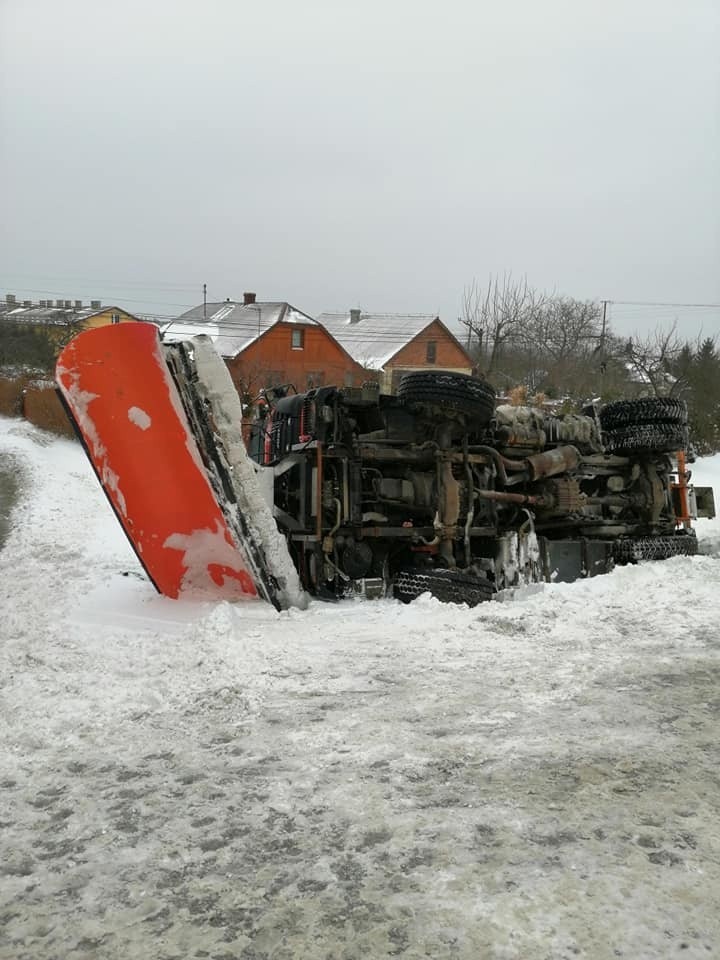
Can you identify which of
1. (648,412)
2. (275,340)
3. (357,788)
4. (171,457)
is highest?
(275,340)

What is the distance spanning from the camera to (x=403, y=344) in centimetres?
4928

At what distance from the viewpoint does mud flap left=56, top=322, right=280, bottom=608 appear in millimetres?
5543

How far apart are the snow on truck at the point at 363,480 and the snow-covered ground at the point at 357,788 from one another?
2.54 ft

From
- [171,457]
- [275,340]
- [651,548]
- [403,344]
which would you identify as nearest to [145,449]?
[171,457]

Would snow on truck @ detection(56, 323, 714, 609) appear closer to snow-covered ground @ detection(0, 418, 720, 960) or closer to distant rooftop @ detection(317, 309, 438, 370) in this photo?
snow-covered ground @ detection(0, 418, 720, 960)

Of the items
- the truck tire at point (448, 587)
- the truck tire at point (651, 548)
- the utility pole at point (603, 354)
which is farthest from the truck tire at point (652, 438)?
the utility pole at point (603, 354)

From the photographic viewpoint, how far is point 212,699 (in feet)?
11.8

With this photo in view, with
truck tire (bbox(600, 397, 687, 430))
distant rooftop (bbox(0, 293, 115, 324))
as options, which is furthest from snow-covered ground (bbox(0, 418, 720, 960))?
distant rooftop (bbox(0, 293, 115, 324))

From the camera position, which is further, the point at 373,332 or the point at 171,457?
the point at 373,332

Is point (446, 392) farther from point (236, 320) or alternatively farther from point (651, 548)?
point (236, 320)

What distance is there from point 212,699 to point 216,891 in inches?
60.8

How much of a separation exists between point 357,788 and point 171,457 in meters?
3.36

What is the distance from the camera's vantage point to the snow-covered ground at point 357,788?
6.36 ft

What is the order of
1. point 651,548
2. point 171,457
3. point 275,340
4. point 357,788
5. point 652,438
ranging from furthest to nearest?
point 275,340, point 652,438, point 651,548, point 171,457, point 357,788
